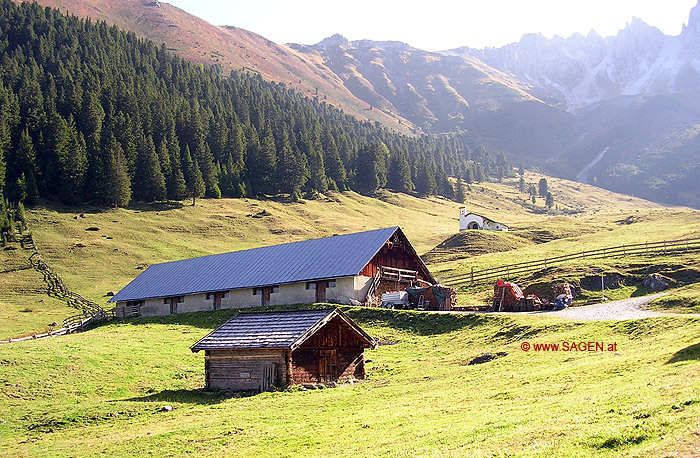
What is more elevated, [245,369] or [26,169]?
[26,169]

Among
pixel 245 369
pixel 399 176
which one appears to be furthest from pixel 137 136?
pixel 245 369

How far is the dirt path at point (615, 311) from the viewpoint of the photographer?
117 ft

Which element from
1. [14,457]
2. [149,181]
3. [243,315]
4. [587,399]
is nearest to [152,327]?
[243,315]

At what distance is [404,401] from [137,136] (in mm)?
109236

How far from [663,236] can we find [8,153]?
10117 centimetres

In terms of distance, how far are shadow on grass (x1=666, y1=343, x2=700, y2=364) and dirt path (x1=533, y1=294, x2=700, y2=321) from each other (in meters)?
14.5

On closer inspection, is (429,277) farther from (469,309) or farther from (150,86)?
(150,86)

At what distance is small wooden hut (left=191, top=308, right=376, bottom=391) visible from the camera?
94.6 feet

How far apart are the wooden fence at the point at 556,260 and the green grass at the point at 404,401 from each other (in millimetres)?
21302

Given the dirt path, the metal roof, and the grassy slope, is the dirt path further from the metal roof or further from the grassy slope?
the grassy slope

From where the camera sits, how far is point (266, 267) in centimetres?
5800

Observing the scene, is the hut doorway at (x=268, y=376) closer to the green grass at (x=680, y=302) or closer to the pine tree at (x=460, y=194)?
the green grass at (x=680, y=302)

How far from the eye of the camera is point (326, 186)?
144 m

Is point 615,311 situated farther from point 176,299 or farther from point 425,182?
point 425,182
